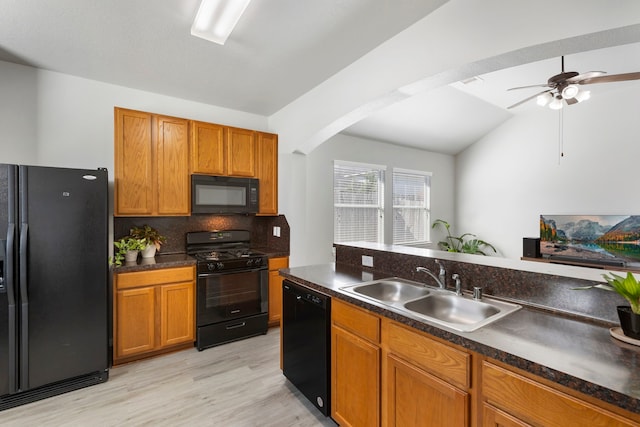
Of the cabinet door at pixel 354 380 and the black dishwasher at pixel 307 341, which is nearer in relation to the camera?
the cabinet door at pixel 354 380

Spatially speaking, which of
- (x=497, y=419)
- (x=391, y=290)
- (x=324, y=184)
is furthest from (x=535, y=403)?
(x=324, y=184)

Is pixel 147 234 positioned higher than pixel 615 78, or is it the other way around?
pixel 615 78

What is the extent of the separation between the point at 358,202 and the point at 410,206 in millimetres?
1396

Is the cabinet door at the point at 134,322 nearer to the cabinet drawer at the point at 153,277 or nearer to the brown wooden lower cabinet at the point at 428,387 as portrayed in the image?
→ the cabinet drawer at the point at 153,277

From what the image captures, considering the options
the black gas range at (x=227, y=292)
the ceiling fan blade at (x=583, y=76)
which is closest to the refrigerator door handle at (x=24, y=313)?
the black gas range at (x=227, y=292)

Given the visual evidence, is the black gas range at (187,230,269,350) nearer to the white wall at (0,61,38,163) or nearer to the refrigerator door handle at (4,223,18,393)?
the refrigerator door handle at (4,223,18,393)

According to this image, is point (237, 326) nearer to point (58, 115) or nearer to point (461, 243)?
point (58, 115)

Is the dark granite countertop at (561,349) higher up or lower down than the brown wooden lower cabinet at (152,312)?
higher up

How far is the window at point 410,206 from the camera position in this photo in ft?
18.1

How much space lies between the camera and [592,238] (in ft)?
15.1

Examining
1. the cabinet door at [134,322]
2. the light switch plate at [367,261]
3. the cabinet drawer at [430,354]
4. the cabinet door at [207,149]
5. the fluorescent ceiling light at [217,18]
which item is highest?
the fluorescent ceiling light at [217,18]

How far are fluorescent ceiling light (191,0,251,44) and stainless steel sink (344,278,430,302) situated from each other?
1943 millimetres

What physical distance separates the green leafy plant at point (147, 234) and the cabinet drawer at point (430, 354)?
2.70 m

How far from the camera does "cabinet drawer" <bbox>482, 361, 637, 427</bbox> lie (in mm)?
874
